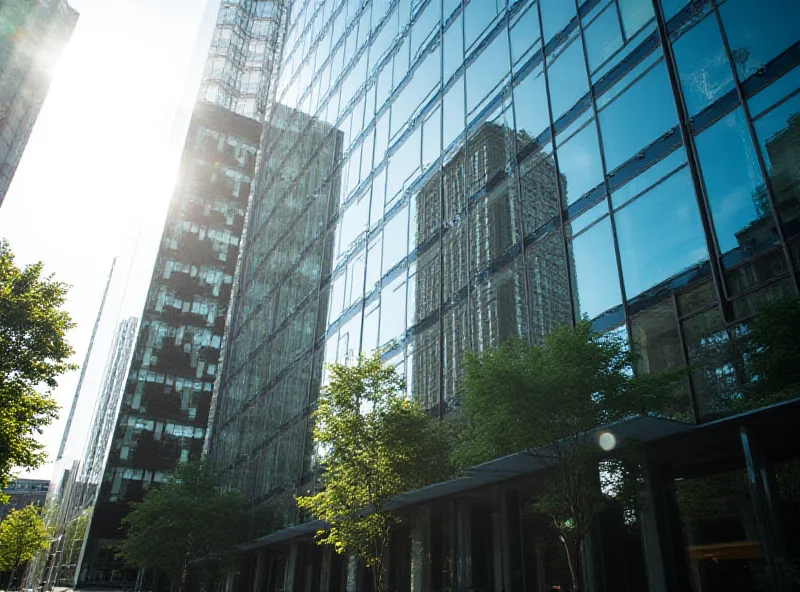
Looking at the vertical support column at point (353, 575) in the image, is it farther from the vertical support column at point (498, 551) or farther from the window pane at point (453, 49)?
→ the window pane at point (453, 49)

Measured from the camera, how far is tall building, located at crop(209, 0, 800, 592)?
1325cm

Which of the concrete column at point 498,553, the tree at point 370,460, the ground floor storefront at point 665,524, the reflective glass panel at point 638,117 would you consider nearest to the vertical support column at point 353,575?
the ground floor storefront at point 665,524

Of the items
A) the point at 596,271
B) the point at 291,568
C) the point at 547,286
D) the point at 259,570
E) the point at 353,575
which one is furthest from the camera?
the point at 259,570

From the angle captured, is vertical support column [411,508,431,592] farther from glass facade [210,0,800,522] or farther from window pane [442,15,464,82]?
window pane [442,15,464,82]

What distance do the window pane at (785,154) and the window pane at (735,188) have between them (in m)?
0.30

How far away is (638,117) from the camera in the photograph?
17188 millimetres

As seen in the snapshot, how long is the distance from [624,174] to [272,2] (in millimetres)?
111442

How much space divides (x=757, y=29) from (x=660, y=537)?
1207 cm

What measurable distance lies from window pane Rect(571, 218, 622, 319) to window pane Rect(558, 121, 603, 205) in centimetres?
151

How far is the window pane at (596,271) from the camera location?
55.3 feet

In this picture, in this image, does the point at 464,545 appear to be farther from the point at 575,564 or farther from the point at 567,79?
the point at 567,79

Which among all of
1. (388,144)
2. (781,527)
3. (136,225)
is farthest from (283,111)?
(136,225)

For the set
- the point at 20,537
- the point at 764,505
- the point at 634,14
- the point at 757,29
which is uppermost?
the point at 634,14

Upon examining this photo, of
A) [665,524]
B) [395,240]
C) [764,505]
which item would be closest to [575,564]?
[665,524]
